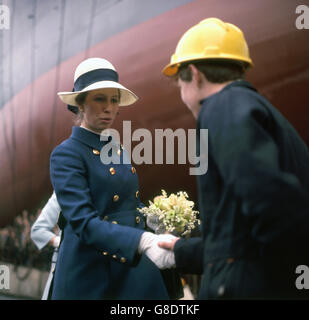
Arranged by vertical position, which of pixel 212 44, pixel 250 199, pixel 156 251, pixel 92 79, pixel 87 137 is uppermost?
pixel 92 79

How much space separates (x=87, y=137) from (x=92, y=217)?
42cm

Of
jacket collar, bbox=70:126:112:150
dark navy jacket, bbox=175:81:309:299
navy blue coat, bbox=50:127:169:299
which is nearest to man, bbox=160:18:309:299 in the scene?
dark navy jacket, bbox=175:81:309:299

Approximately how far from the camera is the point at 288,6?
2.32m

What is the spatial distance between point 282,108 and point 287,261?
138cm

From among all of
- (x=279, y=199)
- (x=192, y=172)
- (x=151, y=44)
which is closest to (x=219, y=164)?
(x=279, y=199)

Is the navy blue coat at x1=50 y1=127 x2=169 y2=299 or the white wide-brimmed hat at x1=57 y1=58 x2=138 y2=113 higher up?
the white wide-brimmed hat at x1=57 y1=58 x2=138 y2=113

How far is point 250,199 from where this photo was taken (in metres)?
1.04

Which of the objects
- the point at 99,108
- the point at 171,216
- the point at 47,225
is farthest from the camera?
the point at 47,225

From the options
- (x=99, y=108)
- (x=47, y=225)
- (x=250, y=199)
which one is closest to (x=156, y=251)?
(x=250, y=199)

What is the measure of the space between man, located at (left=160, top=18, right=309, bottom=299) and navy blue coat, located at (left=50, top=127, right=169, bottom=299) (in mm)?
531

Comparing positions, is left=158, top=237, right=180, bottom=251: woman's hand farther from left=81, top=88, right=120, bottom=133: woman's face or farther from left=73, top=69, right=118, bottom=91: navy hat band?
left=73, top=69, right=118, bottom=91: navy hat band

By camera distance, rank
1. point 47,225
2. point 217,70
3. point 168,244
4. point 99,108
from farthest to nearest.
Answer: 1. point 47,225
2. point 99,108
3. point 168,244
4. point 217,70

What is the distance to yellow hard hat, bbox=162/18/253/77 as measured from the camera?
1.31 metres

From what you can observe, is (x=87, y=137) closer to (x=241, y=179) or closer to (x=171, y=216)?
(x=171, y=216)
